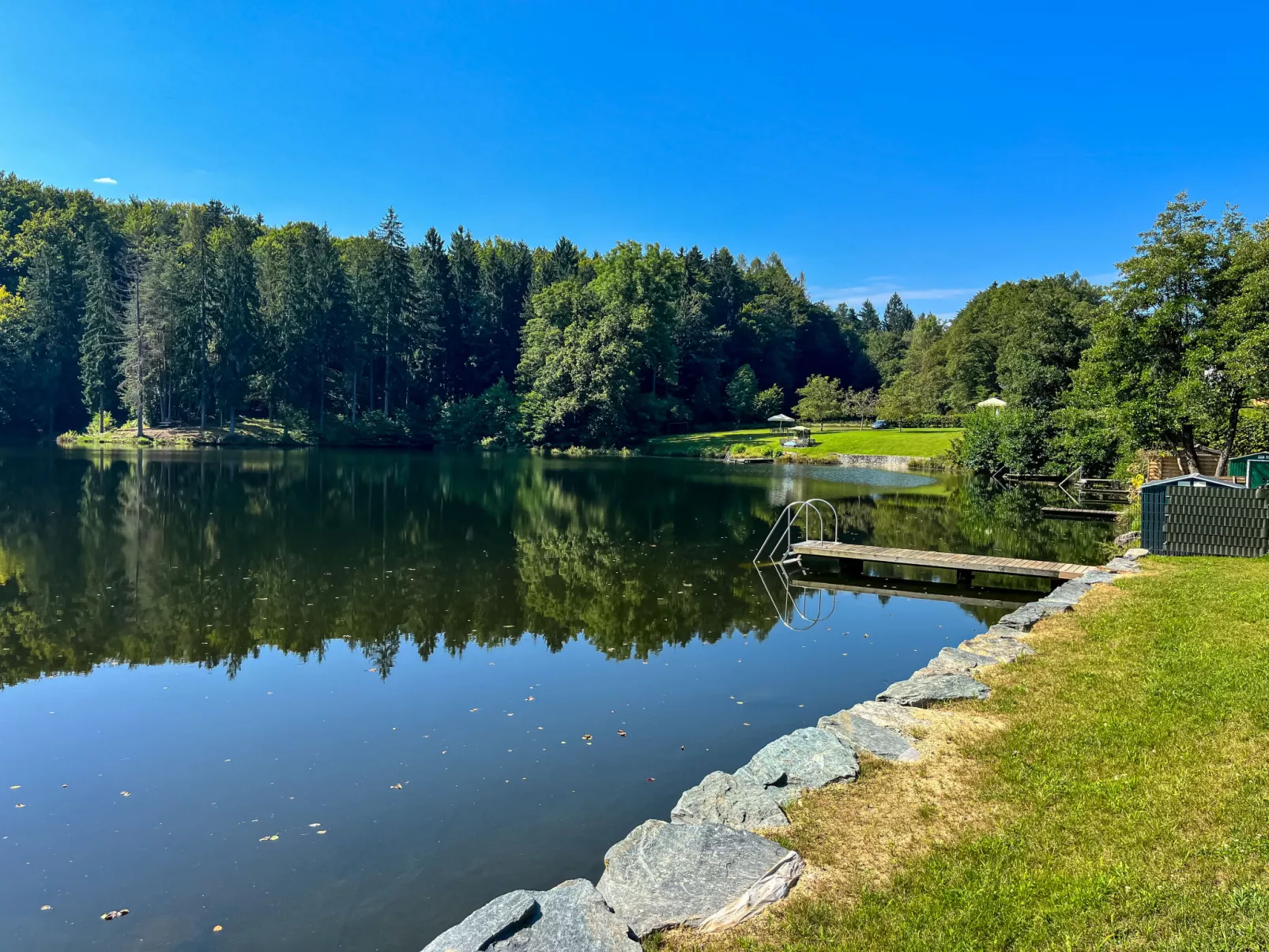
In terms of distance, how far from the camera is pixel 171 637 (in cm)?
1263

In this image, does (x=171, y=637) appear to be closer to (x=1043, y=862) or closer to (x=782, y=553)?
(x=1043, y=862)

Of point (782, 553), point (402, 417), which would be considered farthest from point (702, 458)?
point (782, 553)

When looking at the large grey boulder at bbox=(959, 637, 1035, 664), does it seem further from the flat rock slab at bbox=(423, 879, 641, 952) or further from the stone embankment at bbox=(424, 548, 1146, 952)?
the flat rock slab at bbox=(423, 879, 641, 952)

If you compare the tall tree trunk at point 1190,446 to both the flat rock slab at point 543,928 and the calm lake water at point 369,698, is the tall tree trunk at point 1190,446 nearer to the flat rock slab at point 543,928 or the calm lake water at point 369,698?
the calm lake water at point 369,698

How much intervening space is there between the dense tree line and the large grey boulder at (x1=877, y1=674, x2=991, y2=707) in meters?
58.3

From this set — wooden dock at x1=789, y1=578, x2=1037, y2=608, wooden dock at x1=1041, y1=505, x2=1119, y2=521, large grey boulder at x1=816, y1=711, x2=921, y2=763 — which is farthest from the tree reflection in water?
large grey boulder at x1=816, y1=711, x2=921, y2=763

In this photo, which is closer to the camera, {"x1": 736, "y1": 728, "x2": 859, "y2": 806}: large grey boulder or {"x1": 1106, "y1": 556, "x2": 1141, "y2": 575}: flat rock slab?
{"x1": 736, "y1": 728, "x2": 859, "y2": 806}: large grey boulder

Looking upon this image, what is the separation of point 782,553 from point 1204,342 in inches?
622

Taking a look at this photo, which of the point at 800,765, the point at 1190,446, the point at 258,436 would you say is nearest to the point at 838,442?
the point at 1190,446

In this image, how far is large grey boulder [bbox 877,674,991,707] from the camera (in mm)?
8219

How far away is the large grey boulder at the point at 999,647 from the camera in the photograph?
32.2 ft

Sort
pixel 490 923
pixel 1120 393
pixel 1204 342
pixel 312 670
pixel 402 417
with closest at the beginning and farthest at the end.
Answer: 1. pixel 490 923
2. pixel 312 670
3. pixel 1204 342
4. pixel 1120 393
5. pixel 402 417

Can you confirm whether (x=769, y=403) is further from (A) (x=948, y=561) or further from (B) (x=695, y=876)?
(B) (x=695, y=876)

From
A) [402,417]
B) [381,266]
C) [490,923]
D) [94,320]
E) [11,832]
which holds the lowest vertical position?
[11,832]
